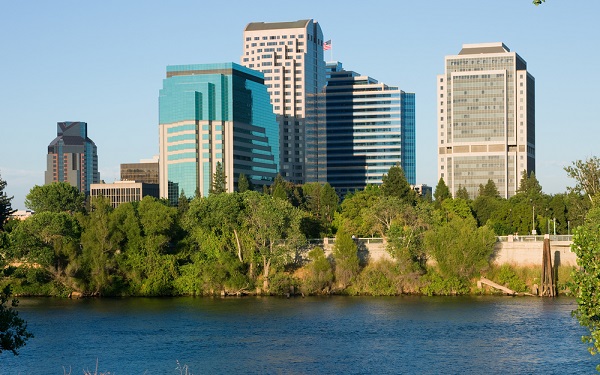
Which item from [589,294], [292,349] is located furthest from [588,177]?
[589,294]

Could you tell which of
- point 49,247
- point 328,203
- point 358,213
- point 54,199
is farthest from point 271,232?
point 54,199

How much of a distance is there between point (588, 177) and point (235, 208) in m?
50.0

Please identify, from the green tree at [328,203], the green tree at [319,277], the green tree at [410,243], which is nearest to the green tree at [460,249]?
the green tree at [410,243]

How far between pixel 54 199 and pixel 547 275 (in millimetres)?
93452

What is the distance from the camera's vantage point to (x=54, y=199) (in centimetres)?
16925

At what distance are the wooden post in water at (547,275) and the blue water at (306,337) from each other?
14.3ft

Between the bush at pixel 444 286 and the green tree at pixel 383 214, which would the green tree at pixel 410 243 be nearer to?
the bush at pixel 444 286

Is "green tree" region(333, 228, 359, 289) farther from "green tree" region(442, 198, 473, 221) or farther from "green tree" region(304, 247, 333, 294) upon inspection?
"green tree" region(442, 198, 473, 221)

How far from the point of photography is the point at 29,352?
250ft

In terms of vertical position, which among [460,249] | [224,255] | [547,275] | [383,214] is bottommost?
[547,275]

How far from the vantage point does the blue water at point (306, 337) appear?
229 ft

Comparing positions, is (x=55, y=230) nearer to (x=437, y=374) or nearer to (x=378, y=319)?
(x=378, y=319)

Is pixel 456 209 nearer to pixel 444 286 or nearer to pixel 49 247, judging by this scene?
pixel 444 286

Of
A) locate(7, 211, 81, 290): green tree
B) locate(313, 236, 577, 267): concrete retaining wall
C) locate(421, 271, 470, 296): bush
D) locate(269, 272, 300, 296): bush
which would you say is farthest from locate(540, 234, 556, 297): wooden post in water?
locate(7, 211, 81, 290): green tree
